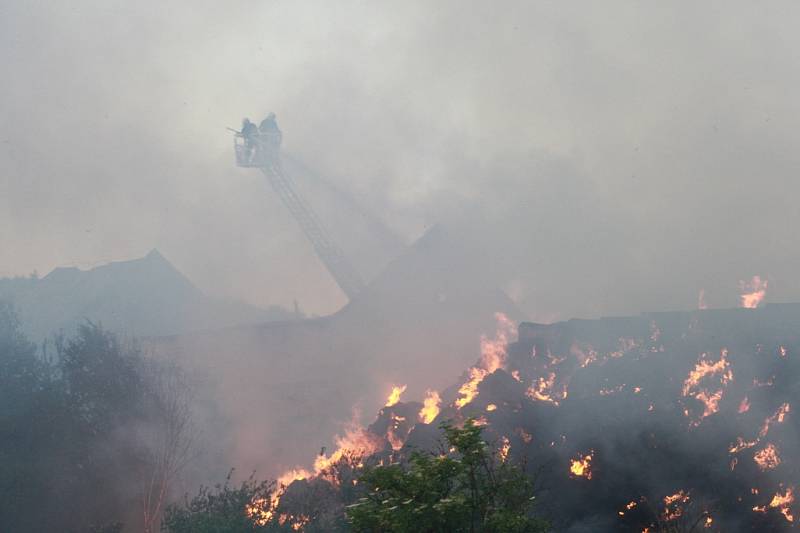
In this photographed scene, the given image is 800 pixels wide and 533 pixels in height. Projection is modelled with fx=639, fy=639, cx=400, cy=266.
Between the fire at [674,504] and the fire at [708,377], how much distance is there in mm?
9640

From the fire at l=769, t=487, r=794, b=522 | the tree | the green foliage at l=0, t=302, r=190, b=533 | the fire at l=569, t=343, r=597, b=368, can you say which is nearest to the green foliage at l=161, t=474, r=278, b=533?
the green foliage at l=0, t=302, r=190, b=533

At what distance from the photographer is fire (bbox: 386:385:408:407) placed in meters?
77.4

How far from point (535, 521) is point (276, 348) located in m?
65.7

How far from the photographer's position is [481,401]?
5966 centimetres

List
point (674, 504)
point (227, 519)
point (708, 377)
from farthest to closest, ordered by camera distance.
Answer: point (708, 377) → point (674, 504) → point (227, 519)

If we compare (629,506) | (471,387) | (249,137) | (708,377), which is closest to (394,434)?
(471,387)

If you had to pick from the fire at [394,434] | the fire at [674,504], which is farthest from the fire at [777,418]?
the fire at [394,434]

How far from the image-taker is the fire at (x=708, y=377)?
54.0 metres

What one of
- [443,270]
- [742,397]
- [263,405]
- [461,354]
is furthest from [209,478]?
[742,397]

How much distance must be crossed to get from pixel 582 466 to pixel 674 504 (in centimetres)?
715

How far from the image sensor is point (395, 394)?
3093 inches

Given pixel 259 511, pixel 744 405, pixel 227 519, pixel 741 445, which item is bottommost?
pixel 741 445

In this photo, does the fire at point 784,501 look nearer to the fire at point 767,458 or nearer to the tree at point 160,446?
the fire at point 767,458

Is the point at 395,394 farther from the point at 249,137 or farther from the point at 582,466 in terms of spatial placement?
the point at 249,137
